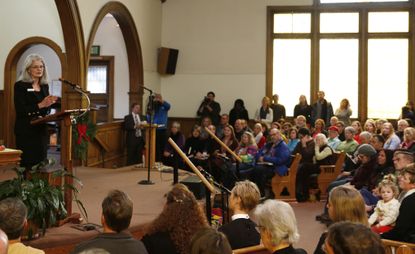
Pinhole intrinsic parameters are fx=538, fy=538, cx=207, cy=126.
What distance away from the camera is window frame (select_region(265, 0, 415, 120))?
11.4 m

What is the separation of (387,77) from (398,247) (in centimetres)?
948

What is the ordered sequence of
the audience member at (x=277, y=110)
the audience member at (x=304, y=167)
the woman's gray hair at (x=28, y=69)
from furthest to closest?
1. the audience member at (x=277, y=110)
2. the audience member at (x=304, y=167)
3. the woman's gray hair at (x=28, y=69)

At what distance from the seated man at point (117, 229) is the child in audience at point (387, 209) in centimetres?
255

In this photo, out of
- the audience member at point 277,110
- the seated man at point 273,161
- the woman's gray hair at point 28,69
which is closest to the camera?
the woman's gray hair at point 28,69

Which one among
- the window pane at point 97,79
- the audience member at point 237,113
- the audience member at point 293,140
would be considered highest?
the window pane at point 97,79

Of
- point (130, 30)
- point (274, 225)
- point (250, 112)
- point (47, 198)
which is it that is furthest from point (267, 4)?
point (274, 225)

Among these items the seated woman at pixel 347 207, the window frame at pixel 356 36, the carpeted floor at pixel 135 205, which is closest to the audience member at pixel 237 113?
the window frame at pixel 356 36

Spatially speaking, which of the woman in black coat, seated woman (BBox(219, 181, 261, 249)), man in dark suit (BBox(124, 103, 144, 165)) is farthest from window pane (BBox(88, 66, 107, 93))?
seated woman (BBox(219, 181, 261, 249))

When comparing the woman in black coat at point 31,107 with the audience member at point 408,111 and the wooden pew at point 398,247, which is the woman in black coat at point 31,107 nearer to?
the wooden pew at point 398,247

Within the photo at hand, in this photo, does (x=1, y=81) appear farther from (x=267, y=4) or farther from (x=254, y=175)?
(x=267, y=4)

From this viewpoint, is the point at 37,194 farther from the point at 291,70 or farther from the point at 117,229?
the point at 291,70

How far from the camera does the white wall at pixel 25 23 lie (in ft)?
28.8

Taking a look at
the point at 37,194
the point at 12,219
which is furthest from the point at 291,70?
the point at 12,219

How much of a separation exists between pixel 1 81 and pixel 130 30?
8.32 ft
